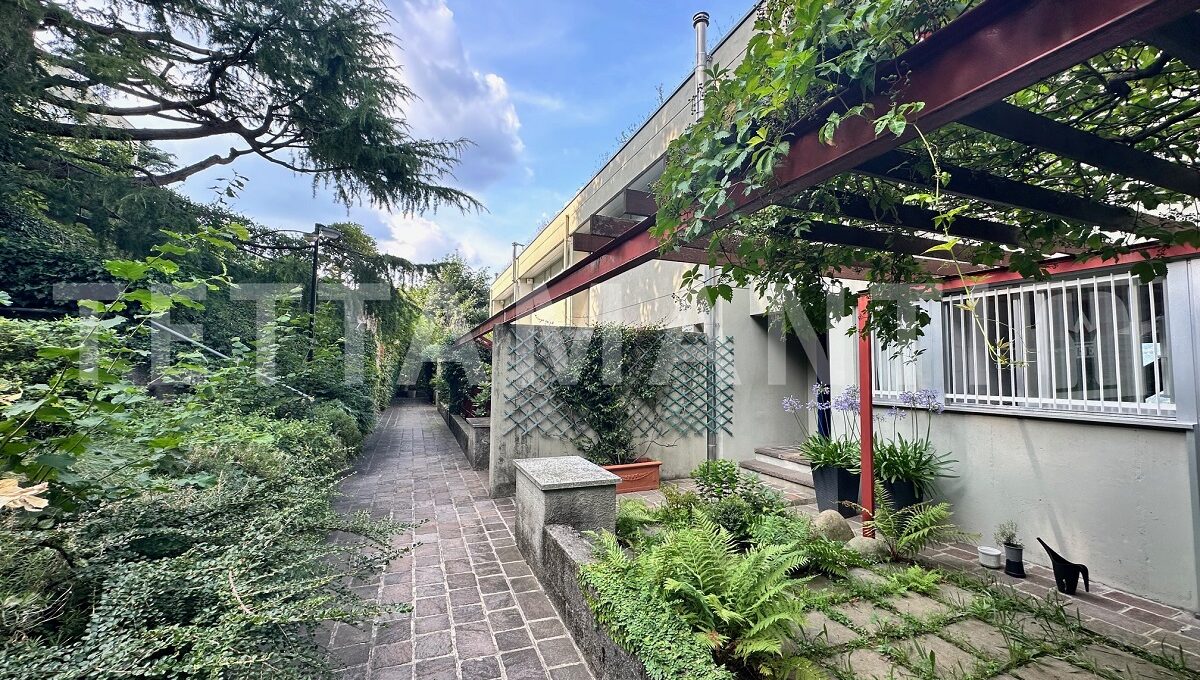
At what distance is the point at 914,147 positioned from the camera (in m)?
1.63

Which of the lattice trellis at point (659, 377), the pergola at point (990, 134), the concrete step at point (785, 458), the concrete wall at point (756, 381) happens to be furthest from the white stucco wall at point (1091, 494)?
the lattice trellis at point (659, 377)

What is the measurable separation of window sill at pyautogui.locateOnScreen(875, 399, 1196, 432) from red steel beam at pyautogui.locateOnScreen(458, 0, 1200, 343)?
3.24 metres

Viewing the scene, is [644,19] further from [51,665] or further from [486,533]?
[51,665]

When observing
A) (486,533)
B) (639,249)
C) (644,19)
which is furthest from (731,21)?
(486,533)

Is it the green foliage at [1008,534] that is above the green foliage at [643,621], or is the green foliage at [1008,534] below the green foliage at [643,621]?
below

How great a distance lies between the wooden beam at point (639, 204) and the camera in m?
2.53

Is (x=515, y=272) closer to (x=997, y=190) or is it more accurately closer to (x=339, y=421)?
(x=339, y=421)

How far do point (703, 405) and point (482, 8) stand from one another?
5.54 meters

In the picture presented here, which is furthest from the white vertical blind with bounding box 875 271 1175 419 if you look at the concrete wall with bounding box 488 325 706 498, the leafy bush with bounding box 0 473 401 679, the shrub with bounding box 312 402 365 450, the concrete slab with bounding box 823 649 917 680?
the shrub with bounding box 312 402 365 450

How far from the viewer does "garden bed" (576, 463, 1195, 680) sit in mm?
1903

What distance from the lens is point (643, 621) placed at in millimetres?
1866

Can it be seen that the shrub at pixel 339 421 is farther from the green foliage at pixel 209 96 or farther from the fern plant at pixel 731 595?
the fern plant at pixel 731 595

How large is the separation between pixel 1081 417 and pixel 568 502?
12.0 feet

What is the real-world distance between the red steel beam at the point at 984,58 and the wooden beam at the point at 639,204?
37.3 inches
